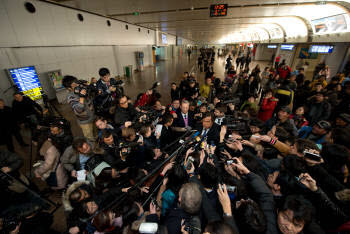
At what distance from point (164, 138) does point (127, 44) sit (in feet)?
40.5

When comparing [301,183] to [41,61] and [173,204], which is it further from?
[41,61]

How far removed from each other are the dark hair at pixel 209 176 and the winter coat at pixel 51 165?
234 cm

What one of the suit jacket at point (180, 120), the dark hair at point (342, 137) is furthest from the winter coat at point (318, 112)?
the suit jacket at point (180, 120)

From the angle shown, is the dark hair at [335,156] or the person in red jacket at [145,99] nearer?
the dark hair at [335,156]

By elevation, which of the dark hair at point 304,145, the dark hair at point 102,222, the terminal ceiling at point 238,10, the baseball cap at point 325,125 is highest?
the terminal ceiling at point 238,10

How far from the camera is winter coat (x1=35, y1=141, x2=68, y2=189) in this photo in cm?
214

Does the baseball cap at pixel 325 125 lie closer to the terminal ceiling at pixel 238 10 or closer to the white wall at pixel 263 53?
the terminal ceiling at pixel 238 10

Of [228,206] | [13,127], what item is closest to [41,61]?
[13,127]

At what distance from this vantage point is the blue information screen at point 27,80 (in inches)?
194

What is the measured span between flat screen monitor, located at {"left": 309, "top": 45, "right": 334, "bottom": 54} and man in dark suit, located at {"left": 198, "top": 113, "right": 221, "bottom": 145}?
11835mm

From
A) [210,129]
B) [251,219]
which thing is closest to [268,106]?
[210,129]

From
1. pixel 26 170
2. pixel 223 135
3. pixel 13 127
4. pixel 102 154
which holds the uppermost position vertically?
pixel 223 135

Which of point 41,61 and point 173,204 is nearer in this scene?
point 173,204

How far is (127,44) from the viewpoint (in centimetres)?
1221
